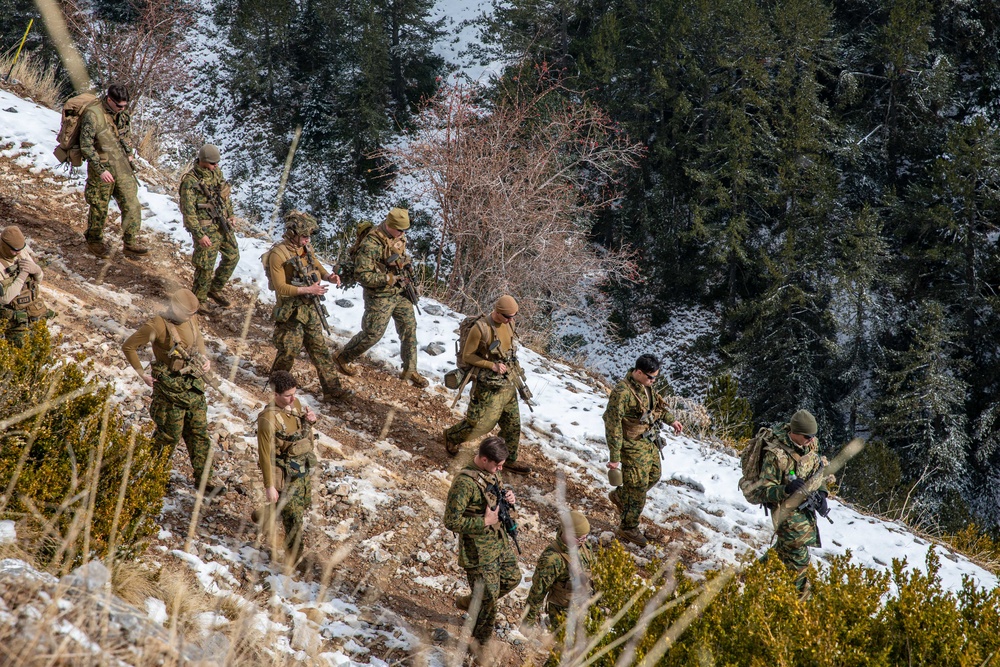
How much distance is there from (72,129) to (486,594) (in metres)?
6.51

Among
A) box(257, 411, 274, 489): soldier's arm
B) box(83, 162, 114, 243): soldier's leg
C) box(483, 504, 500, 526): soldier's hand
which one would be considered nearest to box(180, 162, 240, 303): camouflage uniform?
box(83, 162, 114, 243): soldier's leg

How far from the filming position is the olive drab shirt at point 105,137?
7789 mm

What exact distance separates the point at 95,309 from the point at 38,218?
8.30ft

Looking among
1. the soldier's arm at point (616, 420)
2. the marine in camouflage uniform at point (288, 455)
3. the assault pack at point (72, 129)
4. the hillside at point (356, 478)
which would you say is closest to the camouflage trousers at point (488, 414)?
the hillside at point (356, 478)

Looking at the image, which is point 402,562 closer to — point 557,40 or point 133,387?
point 133,387

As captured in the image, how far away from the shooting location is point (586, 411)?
9.05 m

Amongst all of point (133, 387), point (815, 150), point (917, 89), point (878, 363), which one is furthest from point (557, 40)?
point (133, 387)

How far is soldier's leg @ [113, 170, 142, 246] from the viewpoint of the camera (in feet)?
27.1

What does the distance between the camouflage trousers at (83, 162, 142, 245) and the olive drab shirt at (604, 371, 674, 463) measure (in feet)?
19.2

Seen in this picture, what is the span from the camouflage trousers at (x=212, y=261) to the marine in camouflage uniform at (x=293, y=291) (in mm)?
1423

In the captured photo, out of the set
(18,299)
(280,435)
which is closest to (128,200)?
(18,299)

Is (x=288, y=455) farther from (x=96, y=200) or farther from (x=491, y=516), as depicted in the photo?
(x=96, y=200)

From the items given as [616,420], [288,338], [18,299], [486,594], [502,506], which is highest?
[616,420]

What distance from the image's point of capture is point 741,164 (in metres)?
25.5
